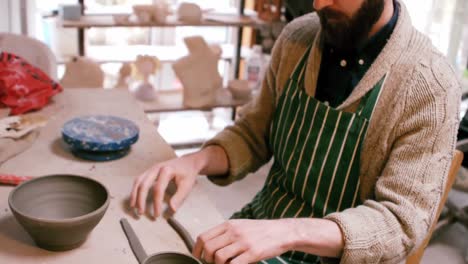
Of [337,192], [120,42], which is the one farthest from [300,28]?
[120,42]

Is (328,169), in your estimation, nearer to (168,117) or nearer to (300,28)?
(300,28)

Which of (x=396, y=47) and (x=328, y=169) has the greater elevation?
(x=396, y=47)

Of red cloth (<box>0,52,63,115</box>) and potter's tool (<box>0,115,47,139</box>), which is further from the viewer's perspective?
red cloth (<box>0,52,63,115</box>)

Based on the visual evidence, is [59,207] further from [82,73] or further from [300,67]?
[82,73]

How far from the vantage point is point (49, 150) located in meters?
1.24

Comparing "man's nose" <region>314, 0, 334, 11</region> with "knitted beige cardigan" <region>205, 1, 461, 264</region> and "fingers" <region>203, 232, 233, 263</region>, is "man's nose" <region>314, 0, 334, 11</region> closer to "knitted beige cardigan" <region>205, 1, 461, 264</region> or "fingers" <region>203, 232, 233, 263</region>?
"knitted beige cardigan" <region>205, 1, 461, 264</region>

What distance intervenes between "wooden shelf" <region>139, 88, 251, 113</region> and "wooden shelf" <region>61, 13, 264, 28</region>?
0.42 meters

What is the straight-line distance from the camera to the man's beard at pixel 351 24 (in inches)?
43.4

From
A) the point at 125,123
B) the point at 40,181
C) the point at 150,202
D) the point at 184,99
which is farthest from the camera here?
the point at 184,99

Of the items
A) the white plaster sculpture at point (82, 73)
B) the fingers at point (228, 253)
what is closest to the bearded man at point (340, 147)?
the fingers at point (228, 253)

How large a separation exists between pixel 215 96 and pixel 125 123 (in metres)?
1.75

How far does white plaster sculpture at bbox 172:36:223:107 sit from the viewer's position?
286 cm

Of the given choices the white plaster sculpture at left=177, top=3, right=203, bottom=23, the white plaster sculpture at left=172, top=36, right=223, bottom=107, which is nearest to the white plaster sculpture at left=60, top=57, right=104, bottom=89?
the white plaster sculpture at left=172, top=36, right=223, bottom=107

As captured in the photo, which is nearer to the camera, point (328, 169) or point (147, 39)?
point (328, 169)
